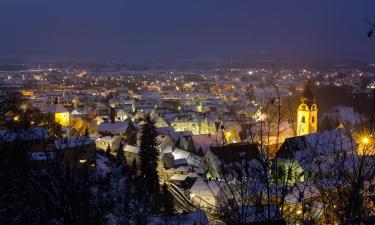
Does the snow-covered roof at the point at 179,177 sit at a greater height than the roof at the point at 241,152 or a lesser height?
lesser

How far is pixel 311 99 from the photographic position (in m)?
26.2

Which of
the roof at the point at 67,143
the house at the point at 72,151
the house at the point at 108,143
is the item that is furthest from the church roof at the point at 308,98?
the roof at the point at 67,143

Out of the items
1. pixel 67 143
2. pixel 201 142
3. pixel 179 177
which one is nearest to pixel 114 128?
pixel 201 142

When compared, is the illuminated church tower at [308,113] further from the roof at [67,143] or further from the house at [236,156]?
the house at [236,156]

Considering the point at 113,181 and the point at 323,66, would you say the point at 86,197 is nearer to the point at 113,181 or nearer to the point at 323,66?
the point at 113,181

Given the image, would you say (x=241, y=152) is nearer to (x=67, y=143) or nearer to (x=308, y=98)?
(x=67, y=143)

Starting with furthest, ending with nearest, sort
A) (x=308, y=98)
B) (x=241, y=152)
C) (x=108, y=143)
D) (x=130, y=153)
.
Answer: (x=308, y=98), (x=108, y=143), (x=130, y=153), (x=241, y=152)

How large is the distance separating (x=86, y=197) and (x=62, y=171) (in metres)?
0.70

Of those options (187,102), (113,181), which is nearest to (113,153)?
(113,181)

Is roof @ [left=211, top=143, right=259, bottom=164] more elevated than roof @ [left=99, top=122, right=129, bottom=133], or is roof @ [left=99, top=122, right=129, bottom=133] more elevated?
roof @ [left=211, top=143, right=259, bottom=164]

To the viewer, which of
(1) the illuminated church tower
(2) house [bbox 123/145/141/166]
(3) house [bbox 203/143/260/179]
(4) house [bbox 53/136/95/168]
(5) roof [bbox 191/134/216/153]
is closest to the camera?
(3) house [bbox 203/143/260/179]

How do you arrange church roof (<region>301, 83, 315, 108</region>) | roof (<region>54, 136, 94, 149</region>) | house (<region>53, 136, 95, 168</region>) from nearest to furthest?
house (<region>53, 136, 95, 168</region>), roof (<region>54, 136, 94, 149</region>), church roof (<region>301, 83, 315, 108</region>)

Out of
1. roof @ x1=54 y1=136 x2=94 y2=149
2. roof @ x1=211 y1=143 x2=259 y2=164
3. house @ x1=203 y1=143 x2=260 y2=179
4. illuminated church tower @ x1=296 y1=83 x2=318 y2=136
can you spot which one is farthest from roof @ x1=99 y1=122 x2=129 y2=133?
roof @ x1=211 y1=143 x2=259 y2=164

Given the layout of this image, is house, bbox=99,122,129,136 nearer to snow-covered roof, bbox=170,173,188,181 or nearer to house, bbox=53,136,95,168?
snow-covered roof, bbox=170,173,188,181
